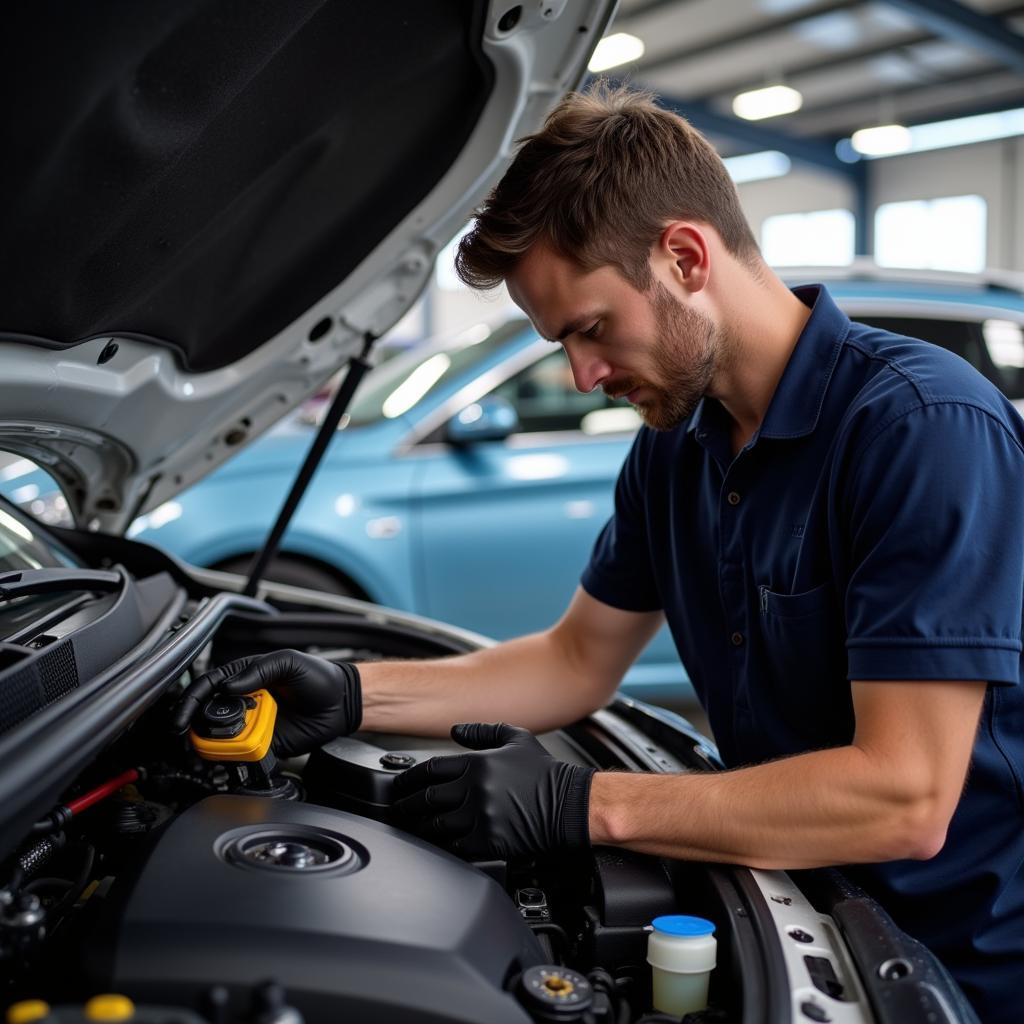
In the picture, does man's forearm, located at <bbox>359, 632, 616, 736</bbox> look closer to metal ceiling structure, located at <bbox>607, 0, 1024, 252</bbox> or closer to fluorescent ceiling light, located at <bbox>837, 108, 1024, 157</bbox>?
metal ceiling structure, located at <bbox>607, 0, 1024, 252</bbox>

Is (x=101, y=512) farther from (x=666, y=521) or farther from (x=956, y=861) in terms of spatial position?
(x=956, y=861)

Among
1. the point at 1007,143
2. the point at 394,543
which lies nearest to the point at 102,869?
the point at 394,543

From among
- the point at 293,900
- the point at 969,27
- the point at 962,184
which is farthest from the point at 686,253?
the point at 962,184

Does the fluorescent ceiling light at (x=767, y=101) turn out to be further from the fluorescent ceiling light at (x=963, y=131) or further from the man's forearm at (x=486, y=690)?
the man's forearm at (x=486, y=690)

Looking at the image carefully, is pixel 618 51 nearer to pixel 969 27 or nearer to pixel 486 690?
pixel 969 27

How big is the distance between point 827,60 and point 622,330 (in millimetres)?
10032

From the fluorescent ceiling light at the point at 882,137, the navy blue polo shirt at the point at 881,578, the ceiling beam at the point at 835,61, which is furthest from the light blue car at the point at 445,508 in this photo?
the fluorescent ceiling light at the point at 882,137

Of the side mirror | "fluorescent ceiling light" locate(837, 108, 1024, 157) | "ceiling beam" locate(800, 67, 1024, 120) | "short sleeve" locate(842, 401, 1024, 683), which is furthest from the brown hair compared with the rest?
"fluorescent ceiling light" locate(837, 108, 1024, 157)

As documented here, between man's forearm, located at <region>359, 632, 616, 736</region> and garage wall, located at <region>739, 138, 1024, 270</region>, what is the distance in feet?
38.5

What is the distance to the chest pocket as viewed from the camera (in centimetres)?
129

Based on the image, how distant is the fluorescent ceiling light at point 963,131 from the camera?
11.8 metres

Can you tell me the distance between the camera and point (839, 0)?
28.0 feet

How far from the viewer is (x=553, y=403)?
3.49m

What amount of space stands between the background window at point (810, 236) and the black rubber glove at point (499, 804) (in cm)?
1314
